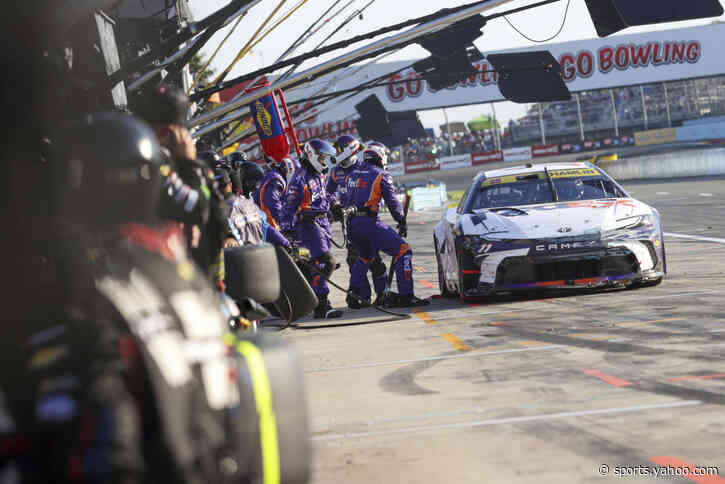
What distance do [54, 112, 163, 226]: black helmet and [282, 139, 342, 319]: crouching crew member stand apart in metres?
7.30

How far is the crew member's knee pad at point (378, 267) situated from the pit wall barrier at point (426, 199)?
2476 centimetres

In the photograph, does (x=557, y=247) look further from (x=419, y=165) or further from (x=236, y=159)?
(x=419, y=165)

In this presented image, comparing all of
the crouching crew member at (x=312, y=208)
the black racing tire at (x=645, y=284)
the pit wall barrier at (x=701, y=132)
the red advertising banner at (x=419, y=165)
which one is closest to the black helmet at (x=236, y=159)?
the crouching crew member at (x=312, y=208)

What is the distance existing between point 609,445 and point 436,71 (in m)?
11.4

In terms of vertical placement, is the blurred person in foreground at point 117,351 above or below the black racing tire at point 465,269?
above

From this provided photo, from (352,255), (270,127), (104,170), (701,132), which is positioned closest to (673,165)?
(701,132)

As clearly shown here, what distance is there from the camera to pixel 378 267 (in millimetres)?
10375

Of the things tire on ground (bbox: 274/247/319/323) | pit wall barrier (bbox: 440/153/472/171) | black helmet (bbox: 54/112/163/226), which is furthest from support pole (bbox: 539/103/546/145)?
black helmet (bbox: 54/112/163/226)

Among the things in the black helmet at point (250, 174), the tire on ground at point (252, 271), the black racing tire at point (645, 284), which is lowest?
the black racing tire at point (645, 284)

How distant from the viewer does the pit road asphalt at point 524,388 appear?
3.78 m

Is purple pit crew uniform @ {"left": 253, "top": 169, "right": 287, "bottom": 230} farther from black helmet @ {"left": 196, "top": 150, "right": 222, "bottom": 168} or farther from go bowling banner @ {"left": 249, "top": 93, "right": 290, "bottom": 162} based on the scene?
black helmet @ {"left": 196, "top": 150, "right": 222, "bottom": 168}

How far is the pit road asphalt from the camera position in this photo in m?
3.78

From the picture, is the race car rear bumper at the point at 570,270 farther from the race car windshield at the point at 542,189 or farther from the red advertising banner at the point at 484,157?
the red advertising banner at the point at 484,157

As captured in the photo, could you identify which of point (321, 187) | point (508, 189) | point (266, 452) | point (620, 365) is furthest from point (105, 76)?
point (266, 452)
